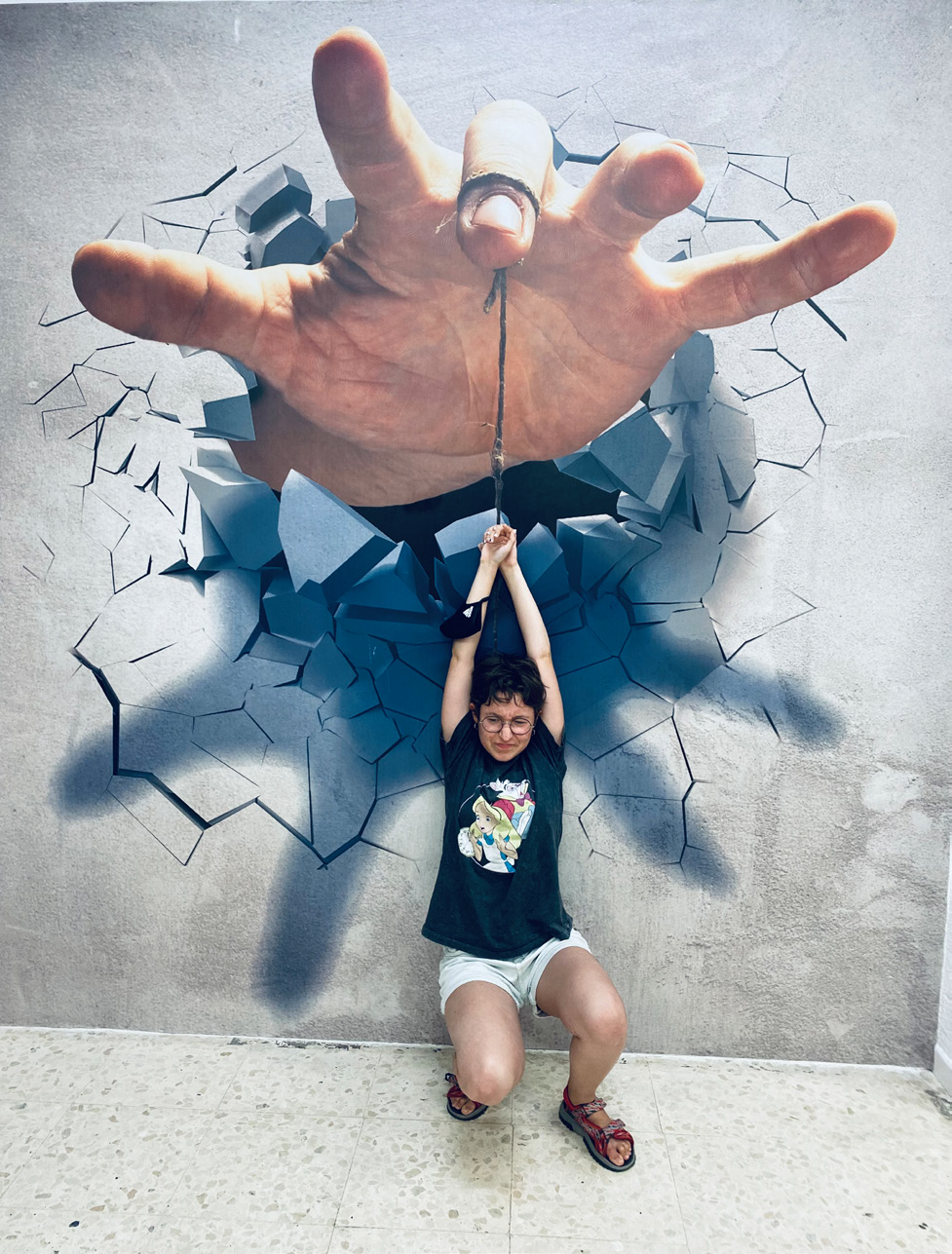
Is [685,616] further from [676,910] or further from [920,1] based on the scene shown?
[920,1]

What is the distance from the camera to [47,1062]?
1.67 metres

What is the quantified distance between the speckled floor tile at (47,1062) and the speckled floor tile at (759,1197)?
125 centimetres

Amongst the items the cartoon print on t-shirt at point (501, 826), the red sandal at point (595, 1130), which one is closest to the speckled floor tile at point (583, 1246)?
the red sandal at point (595, 1130)

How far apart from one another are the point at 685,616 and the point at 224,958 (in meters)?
1.30

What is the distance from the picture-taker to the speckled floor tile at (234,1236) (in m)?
1.25

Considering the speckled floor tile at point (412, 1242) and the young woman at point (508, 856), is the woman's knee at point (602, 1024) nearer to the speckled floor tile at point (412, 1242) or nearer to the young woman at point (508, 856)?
the young woman at point (508, 856)

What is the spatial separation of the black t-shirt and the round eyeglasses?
6 centimetres

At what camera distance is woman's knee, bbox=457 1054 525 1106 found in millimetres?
1362

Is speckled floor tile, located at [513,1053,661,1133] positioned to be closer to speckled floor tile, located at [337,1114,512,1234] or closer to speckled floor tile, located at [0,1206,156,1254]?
speckled floor tile, located at [337,1114,512,1234]

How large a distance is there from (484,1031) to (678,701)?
2.52ft

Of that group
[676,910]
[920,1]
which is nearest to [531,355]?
[920,1]

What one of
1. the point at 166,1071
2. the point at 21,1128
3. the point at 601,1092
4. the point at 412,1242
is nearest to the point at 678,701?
the point at 601,1092

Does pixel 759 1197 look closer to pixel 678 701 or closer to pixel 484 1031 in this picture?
pixel 484 1031

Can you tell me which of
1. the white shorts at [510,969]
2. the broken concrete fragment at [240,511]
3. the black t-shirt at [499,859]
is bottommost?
the white shorts at [510,969]
